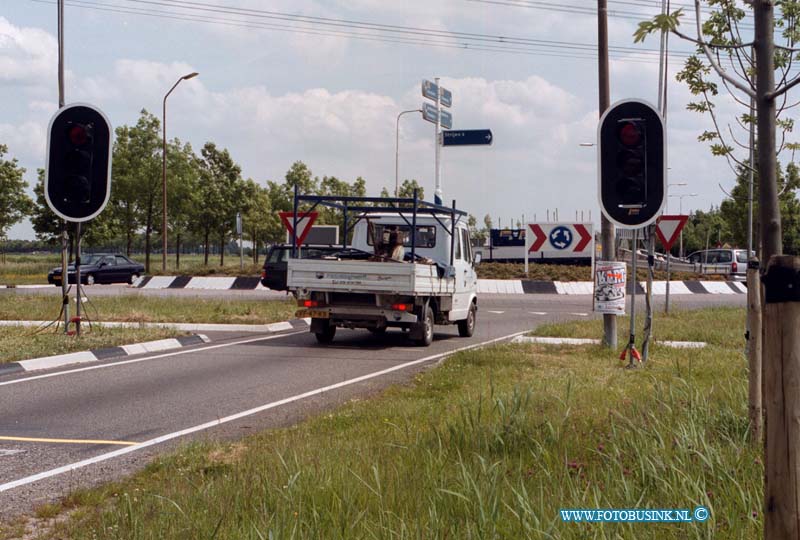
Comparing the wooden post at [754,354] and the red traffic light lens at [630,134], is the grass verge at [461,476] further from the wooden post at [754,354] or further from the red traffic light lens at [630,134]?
the red traffic light lens at [630,134]

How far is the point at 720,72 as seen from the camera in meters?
5.52

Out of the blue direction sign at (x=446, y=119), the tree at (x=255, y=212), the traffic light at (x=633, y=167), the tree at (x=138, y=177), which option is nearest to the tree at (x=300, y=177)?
the tree at (x=255, y=212)

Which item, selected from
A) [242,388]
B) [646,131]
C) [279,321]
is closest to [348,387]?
[242,388]

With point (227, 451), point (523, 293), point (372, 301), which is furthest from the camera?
point (523, 293)

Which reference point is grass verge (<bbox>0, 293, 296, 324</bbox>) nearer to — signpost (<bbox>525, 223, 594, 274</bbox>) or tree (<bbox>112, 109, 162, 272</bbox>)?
signpost (<bbox>525, 223, 594, 274</bbox>)

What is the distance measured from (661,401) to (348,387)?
4.79m

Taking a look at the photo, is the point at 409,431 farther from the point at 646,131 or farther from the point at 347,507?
the point at 646,131

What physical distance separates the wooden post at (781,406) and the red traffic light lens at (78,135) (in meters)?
12.6

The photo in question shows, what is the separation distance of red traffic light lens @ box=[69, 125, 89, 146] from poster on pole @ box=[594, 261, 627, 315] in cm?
820

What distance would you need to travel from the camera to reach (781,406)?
9.55ft

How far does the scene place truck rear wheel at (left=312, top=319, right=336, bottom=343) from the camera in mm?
16062

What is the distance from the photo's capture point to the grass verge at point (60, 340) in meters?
12.8

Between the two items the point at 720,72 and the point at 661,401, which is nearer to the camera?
the point at 720,72

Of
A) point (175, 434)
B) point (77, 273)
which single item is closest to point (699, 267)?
point (77, 273)
